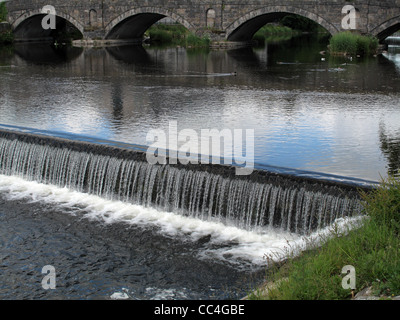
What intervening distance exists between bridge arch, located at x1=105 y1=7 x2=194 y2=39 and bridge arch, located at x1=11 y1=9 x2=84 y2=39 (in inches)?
107

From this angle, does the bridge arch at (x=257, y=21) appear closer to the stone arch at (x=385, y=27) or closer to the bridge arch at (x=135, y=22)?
the stone arch at (x=385, y=27)

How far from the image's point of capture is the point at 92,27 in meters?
46.0

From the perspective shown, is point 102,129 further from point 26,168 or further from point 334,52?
point 334,52

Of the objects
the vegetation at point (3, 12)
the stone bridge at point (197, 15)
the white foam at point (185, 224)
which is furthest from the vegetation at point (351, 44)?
the vegetation at point (3, 12)

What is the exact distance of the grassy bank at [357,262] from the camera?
614cm

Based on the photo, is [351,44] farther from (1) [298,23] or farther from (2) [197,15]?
(1) [298,23]

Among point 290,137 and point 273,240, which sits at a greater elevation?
point 290,137

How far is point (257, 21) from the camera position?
144ft

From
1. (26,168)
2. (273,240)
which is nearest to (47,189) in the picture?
(26,168)

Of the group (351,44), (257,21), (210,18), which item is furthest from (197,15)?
(351,44)

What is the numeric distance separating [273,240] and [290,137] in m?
4.17

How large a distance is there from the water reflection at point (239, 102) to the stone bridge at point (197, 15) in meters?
6.62

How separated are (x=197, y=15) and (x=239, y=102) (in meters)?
26.6

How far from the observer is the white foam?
29.3ft
